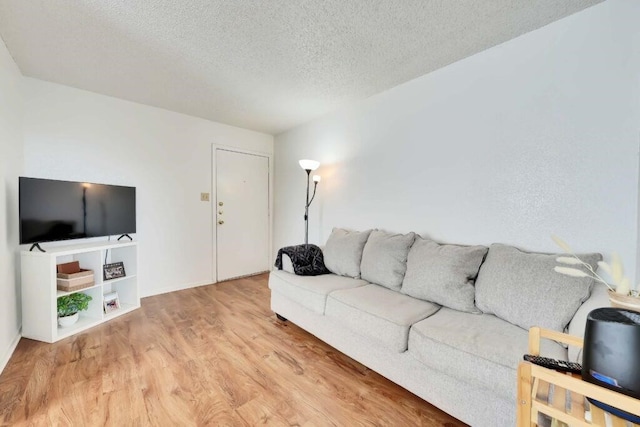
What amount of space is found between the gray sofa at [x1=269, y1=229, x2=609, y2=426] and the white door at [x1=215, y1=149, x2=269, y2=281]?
5.98ft

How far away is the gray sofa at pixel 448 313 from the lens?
1.31m

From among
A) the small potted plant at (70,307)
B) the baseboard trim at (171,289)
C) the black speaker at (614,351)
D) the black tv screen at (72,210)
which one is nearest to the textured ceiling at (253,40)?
the black tv screen at (72,210)

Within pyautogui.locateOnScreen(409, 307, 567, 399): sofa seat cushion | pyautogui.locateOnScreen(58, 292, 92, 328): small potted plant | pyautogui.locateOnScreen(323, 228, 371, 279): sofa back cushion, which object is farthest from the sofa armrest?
pyautogui.locateOnScreen(58, 292, 92, 328): small potted plant

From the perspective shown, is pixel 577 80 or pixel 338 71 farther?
pixel 338 71

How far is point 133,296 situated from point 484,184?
358cm

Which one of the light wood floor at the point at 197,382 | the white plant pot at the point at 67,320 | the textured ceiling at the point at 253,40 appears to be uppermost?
the textured ceiling at the point at 253,40

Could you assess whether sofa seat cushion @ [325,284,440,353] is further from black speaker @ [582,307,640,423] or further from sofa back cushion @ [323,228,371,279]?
black speaker @ [582,307,640,423]

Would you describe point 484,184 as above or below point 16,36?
below

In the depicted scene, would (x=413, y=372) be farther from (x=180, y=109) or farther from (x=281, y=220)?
(x=180, y=109)

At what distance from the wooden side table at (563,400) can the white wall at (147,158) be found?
3648 mm

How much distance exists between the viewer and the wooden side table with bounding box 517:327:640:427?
750mm

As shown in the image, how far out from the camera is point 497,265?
173 cm

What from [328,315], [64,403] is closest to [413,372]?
[328,315]

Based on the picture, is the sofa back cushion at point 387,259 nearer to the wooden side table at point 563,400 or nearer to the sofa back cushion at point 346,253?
the sofa back cushion at point 346,253
